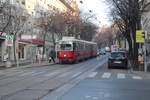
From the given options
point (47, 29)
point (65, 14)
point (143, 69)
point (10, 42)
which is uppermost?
point (65, 14)

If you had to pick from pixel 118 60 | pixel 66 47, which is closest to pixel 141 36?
pixel 118 60

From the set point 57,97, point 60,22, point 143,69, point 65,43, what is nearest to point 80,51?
point 65,43

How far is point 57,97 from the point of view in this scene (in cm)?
920

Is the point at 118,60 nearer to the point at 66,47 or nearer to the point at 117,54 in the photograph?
the point at 117,54

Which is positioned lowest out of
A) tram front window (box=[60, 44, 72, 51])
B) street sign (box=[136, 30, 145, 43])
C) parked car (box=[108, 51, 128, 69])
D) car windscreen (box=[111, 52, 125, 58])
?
parked car (box=[108, 51, 128, 69])

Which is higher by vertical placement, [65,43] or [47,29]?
[47,29]

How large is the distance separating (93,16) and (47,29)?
2203 cm

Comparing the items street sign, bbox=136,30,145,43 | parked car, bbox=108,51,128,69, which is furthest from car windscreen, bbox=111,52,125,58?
street sign, bbox=136,30,145,43

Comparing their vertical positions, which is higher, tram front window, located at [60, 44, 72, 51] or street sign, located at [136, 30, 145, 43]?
street sign, located at [136, 30, 145, 43]

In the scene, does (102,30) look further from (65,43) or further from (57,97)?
(57,97)

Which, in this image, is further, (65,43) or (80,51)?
(80,51)

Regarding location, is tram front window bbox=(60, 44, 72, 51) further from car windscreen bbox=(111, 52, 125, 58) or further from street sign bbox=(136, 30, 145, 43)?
street sign bbox=(136, 30, 145, 43)

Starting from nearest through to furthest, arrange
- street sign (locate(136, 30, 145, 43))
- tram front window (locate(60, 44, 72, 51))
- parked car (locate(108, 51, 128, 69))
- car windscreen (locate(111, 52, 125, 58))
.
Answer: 1. street sign (locate(136, 30, 145, 43))
2. parked car (locate(108, 51, 128, 69))
3. car windscreen (locate(111, 52, 125, 58))
4. tram front window (locate(60, 44, 72, 51))

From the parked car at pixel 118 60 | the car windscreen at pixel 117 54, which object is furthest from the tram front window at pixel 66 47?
the parked car at pixel 118 60
